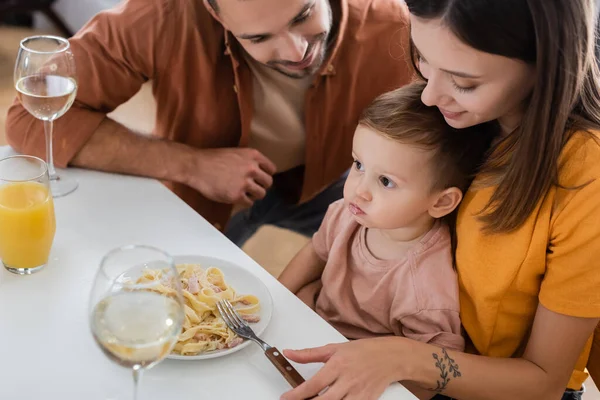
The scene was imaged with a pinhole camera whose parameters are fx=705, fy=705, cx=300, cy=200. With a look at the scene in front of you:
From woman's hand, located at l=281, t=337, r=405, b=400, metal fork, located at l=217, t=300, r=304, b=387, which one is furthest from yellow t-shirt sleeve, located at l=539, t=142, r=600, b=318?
metal fork, located at l=217, t=300, r=304, b=387

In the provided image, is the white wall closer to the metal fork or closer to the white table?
the white table

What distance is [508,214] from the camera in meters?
1.19

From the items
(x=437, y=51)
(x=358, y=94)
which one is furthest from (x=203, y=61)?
(x=437, y=51)

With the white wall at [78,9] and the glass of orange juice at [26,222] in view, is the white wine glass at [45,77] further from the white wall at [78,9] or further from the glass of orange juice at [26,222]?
the white wall at [78,9]

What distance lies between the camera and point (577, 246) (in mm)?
1137

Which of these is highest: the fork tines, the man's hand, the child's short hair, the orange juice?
the child's short hair

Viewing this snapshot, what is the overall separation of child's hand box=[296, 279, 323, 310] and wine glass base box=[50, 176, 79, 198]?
52cm

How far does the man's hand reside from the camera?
64.0 inches

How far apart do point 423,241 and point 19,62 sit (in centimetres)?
85

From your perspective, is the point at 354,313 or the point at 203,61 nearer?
the point at 354,313

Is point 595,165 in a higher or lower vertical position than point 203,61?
higher

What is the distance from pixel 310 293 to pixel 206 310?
420 mm

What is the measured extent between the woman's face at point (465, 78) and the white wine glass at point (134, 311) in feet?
1.76

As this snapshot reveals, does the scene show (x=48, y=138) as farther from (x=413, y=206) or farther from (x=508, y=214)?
(x=508, y=214)
